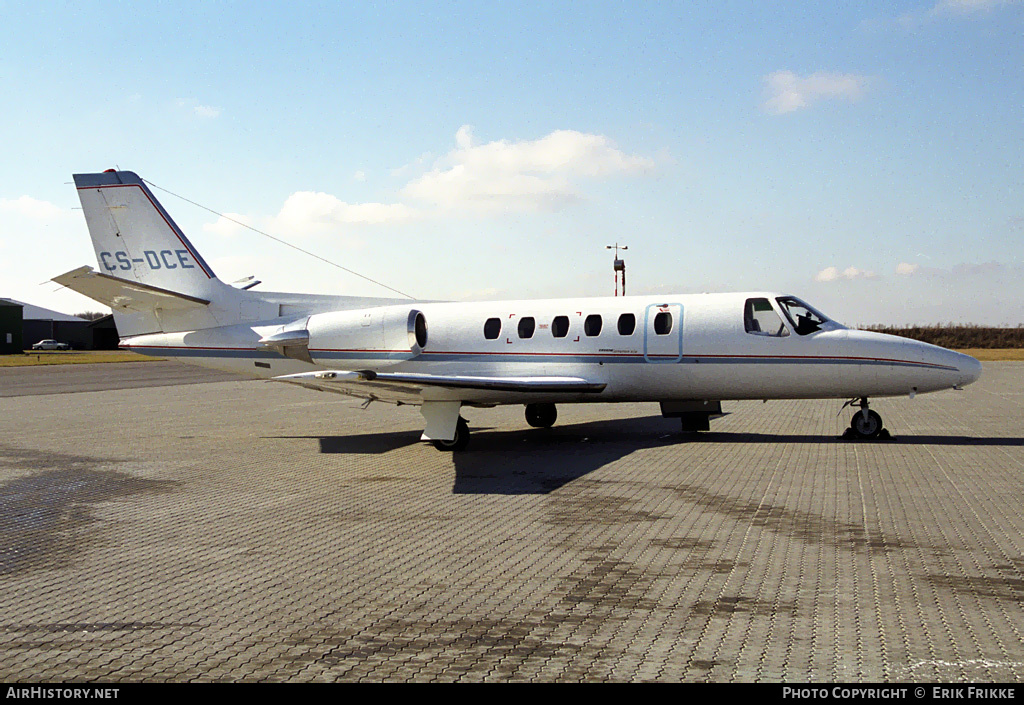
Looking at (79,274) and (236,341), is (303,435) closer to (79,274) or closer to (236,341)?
(236,341)

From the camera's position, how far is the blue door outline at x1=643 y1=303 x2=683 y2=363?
1486cm

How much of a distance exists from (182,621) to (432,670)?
7.02ft

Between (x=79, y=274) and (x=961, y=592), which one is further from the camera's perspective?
(x=79, y=274)

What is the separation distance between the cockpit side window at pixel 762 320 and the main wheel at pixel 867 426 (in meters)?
2.08

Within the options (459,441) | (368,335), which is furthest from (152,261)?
(459,441)

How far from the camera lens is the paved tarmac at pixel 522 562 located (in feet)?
16.0

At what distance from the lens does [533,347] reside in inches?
619

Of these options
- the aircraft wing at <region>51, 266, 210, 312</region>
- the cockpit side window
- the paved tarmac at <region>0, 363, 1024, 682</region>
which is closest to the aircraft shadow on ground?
the paved tarmac at <region>0, 363, 1024, 682</region>

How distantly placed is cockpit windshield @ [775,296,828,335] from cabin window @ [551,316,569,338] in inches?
157

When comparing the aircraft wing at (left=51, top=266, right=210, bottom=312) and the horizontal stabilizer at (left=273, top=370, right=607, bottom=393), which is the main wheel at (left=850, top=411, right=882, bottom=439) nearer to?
the horizontal stabilizer at (left=273, top=370, right=607, bottom=393)

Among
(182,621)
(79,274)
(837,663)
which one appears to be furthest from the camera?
(79,274)

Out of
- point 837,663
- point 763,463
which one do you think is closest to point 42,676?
point 837,663

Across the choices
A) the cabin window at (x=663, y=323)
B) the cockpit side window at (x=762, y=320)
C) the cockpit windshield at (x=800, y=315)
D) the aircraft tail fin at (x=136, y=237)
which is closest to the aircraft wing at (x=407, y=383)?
the cabin window at (x=663, y=323)

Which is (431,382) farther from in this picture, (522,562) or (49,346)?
(49,346)
